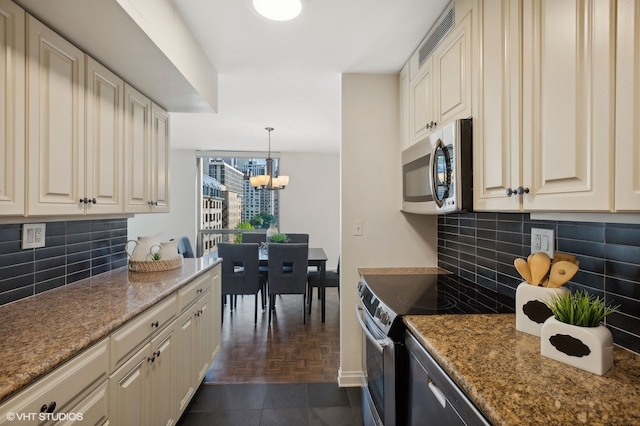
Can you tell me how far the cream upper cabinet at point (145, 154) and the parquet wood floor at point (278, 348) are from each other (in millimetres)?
1406

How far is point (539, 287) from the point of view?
98cm

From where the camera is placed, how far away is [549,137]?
869mm

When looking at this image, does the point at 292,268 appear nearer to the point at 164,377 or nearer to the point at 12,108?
the point at 164,377

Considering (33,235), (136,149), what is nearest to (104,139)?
(136,149)

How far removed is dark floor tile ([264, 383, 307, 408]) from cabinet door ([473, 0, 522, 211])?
1.71 meters

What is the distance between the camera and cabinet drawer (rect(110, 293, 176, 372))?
43.8 inches

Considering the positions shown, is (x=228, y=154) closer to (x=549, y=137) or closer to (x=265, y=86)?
(x=265, y=86)

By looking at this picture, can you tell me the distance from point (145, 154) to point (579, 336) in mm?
2256

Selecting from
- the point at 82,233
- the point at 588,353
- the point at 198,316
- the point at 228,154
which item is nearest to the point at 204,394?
the point at 198,316

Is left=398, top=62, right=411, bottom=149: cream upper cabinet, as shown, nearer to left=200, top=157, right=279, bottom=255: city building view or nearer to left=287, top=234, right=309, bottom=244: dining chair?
left=287, top=234, right=309, bottom=244: dining chair

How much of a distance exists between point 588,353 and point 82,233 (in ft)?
7.73

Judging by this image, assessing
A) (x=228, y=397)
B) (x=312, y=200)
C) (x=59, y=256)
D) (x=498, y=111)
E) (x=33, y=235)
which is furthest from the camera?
(x=312, y=200)

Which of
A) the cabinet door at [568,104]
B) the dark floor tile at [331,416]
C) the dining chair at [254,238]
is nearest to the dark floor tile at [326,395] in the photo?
the dark floor tile at [331,416]

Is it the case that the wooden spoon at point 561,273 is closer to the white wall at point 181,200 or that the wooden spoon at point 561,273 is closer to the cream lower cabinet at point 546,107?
the cream lower cabinet at point 546,107
